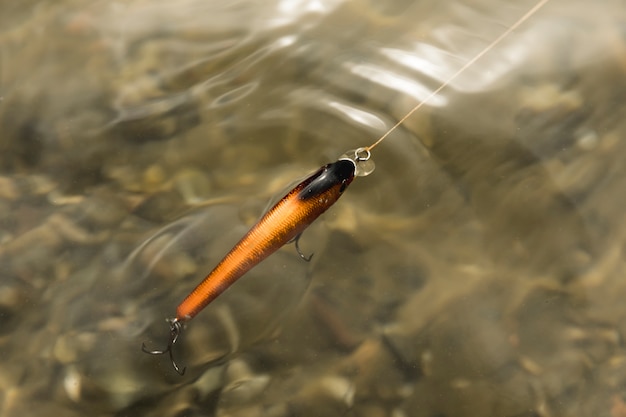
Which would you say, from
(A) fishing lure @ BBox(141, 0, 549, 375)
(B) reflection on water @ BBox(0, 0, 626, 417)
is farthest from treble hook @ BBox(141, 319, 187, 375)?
(A) fishing lure @ BBox(141, 0, 549, 375)

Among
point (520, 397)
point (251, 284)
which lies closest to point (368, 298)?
point (251, 284)

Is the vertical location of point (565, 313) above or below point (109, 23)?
below

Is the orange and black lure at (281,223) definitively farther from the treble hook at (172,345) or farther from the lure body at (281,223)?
the treble hook at (172,345)

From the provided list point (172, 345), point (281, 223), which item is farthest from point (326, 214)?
point (172, 345)

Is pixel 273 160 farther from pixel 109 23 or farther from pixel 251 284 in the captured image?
pixel 109 23

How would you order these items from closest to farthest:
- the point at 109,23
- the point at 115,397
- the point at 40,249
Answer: the point at 115,397 → the point at 40,249 → the point at 109,23

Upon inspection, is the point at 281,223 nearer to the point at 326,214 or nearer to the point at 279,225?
the point at 279,225

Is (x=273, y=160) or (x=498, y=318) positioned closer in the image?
(x=498, y=318)
